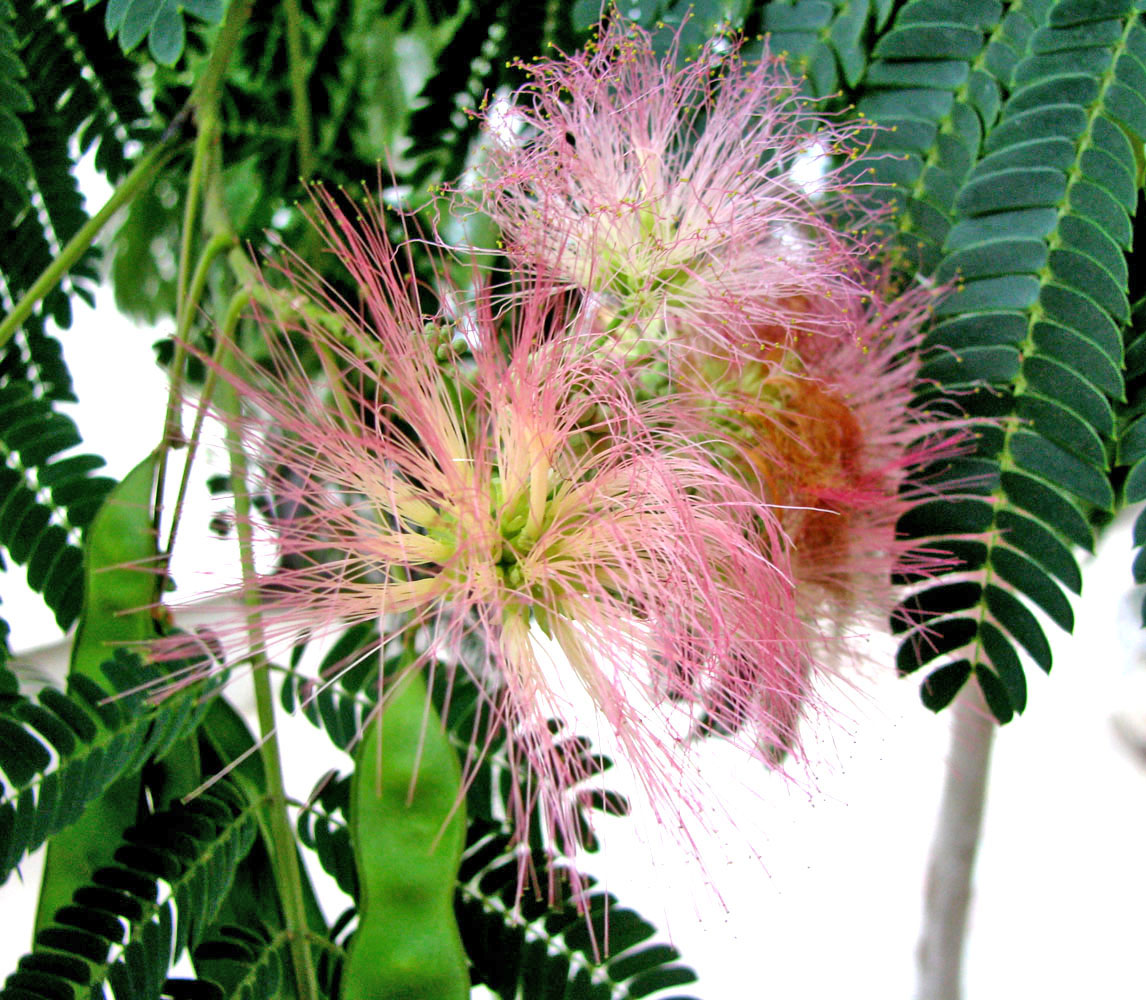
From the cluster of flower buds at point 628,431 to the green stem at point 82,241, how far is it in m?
0.24

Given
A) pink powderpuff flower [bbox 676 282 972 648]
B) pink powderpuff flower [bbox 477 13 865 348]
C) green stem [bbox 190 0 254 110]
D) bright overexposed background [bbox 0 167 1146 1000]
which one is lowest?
bright overexposed background [bbox 0 167 1146 1000]

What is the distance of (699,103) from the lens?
0.70m

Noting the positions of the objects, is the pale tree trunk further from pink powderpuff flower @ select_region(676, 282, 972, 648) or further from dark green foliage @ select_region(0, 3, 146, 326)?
dark green foliage @ select_region(0, 3, 146, 326)

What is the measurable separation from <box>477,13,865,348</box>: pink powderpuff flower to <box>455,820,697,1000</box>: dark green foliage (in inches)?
16.4

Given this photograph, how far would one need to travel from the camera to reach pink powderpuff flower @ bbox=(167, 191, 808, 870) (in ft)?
1.72

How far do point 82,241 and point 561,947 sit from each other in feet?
2.19

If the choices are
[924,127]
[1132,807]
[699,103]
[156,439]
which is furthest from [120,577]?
[1132,807]

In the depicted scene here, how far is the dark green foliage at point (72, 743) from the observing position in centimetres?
54

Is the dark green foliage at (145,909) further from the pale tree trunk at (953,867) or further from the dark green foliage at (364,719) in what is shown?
the pale tree trunk at (953,867)

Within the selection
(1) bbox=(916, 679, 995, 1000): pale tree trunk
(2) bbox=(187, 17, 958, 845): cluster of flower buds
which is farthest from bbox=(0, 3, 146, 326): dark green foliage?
(1) bbox=(916, 679, 995, 1000): pale tree trunk

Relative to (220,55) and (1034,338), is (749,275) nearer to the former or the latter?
(1034,338)

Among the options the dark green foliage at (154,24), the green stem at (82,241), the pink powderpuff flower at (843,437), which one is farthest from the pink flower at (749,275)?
the green stem at (82,241)

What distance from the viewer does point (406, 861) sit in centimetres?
56

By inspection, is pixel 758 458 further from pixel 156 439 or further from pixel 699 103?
pixel 156 439
